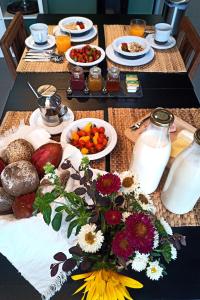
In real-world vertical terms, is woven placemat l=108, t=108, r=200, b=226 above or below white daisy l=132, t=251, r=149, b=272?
below

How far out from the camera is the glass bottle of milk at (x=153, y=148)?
536mm

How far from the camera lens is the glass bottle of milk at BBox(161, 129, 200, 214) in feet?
1.89

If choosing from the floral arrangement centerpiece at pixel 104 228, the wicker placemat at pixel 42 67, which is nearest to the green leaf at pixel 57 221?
the floral arrangement centerpiece at pixel 104 228

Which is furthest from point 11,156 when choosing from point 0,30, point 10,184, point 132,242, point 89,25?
point 0,30

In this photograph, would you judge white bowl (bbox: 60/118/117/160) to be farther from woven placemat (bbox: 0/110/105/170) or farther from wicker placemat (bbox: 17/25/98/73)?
wicker placemat (bbox: 17/25/98/73)

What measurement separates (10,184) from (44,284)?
0.24m

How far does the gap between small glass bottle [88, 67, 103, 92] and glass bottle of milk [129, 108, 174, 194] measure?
19.7 inches

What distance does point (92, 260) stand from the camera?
48 cm

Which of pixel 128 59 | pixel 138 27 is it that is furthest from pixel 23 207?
pixel 138 27

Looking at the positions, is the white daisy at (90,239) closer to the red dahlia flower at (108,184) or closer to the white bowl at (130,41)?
the red dahlia flower at (108,184)

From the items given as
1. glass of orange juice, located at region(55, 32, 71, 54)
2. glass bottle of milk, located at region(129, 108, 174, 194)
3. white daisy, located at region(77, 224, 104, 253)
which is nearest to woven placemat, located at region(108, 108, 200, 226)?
glass bottle of milk, located at region(129, 108, 174, 194)

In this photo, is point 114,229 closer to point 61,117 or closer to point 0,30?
point 61,117

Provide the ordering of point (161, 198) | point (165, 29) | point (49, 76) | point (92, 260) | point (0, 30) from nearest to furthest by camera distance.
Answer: point (92, 260) → point (161, 198) → point (49, 76) → point (165, 29) → point (0, 30)

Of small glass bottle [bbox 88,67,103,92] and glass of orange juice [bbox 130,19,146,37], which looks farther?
glass of orange juice [bbox 130,19,146,37]
